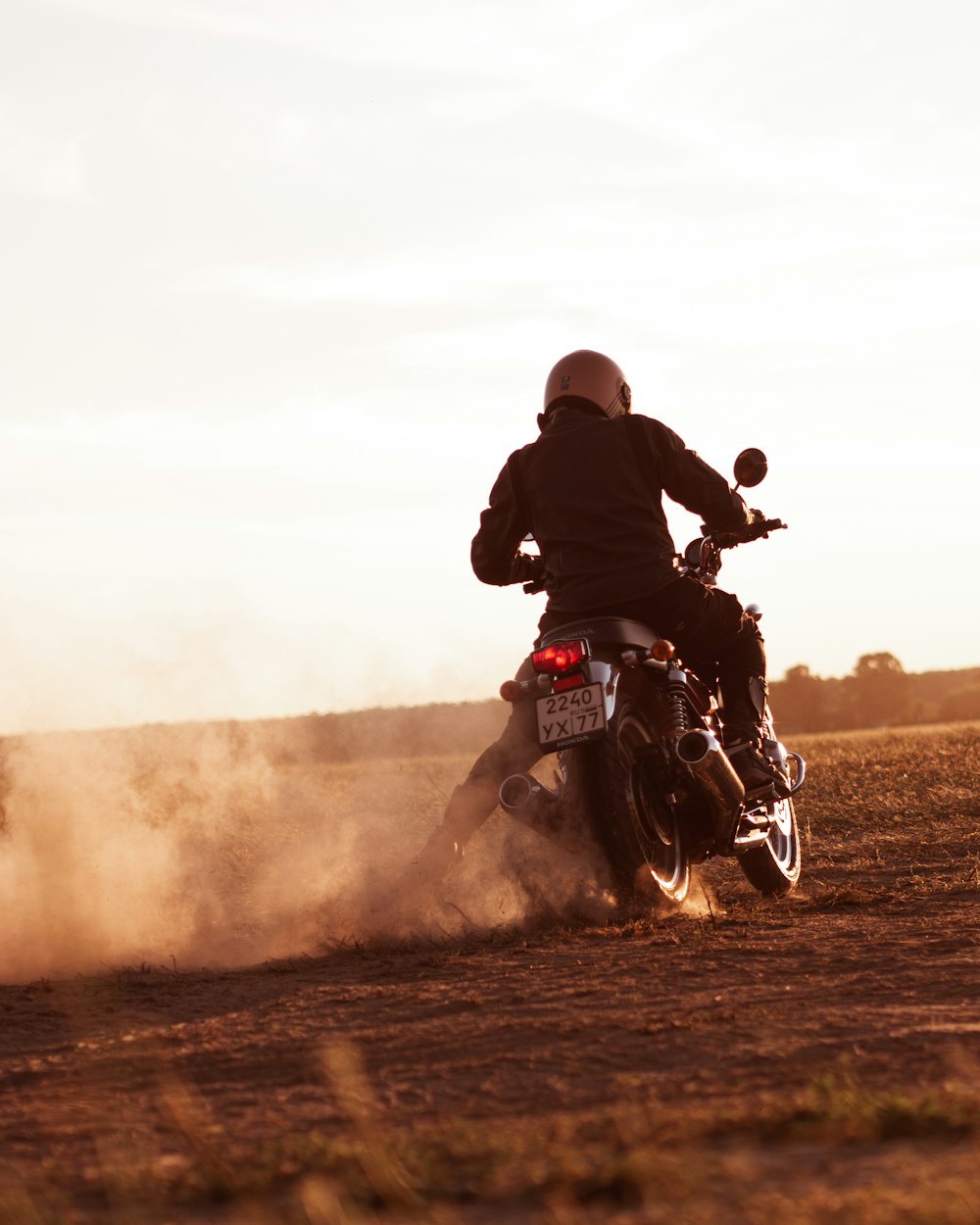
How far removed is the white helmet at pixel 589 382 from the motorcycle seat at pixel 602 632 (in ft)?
3.48

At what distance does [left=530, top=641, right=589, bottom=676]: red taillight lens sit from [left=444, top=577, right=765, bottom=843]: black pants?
0.18 m

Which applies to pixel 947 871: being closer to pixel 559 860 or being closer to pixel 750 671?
pixel 750 671

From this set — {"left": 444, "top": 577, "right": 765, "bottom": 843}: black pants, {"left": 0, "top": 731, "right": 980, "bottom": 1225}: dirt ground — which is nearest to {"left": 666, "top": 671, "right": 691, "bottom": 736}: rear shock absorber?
{"left": 444, "top": 577, "right": 765, "bottom": 843}: black pants

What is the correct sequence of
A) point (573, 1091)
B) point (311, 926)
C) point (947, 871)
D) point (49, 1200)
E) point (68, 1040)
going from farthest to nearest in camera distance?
point (947, 871)
point (311, 926)
point (68, 1040)
point (573, 1091)
point (49, 1200)

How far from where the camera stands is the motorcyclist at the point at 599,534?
23.2 feet

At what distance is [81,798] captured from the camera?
8.51 m

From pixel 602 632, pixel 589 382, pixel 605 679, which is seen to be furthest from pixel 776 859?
pixel 589 382

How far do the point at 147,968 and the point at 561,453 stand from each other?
275 centimetres

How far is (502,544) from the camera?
7.94 m

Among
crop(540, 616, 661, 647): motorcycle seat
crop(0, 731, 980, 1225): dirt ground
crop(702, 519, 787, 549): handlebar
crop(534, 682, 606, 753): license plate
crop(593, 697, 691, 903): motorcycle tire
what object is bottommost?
crop(0, 731, 980, 1225): dirt ground

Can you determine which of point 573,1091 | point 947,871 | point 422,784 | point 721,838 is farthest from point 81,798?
point 422,784

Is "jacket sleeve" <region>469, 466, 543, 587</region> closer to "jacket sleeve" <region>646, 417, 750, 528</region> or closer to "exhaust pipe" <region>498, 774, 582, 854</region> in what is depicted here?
"jacket sleeve" <region>646, 417, 750, 528</region>

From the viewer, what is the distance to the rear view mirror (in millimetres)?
7824

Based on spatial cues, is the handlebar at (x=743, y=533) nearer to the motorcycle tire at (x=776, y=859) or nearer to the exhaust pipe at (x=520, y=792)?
the motorcycle tire at (x=776, y=859)
